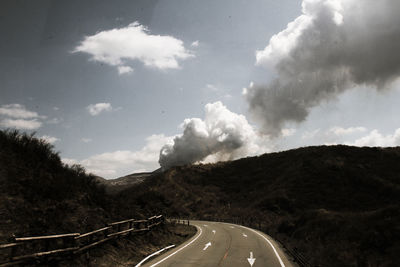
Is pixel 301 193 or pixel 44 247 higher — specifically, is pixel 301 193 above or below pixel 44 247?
below

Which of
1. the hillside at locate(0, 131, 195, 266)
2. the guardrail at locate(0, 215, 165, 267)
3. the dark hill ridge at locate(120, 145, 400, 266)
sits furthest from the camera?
the dark hill ridge at locate(120, 145, 400, 266)

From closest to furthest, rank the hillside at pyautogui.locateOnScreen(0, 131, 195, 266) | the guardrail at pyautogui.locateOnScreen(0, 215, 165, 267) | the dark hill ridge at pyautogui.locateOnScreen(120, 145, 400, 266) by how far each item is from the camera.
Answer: the guardrail at pyautogui.locateOnScreen(0, 215, 165, 267)
the hillside at pyautogui.locateOnScreen(0, 131, 195, 266)
the dark hill ridge at pyautogui.locateOnScreen(120, 145, 400, 266)

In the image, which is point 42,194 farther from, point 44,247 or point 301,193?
point 301,193

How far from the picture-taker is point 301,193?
55906 millimetres

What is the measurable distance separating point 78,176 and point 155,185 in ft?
188

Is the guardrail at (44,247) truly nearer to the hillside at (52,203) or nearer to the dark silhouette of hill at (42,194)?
the hillside at (52,203)

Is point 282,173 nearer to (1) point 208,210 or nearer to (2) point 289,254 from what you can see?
(1) point 208,210

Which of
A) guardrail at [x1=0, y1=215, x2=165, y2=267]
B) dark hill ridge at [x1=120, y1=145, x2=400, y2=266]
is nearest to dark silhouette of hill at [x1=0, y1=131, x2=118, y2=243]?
guardrail at [x1=0, y1=215, x2=165, y2=267]

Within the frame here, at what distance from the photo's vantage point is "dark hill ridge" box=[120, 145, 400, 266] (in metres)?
20.7

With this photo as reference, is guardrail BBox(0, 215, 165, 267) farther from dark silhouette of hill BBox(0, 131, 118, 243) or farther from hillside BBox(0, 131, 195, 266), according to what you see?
dark silhouette of hill BBox(0, 131, 118, 243)

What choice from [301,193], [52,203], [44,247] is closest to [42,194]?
[52,203]

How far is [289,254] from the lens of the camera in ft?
52.0

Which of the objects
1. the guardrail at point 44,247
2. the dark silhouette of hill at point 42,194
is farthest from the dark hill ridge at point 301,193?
the guardrail at point 44,247

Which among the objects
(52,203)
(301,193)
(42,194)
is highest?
(42,194)
